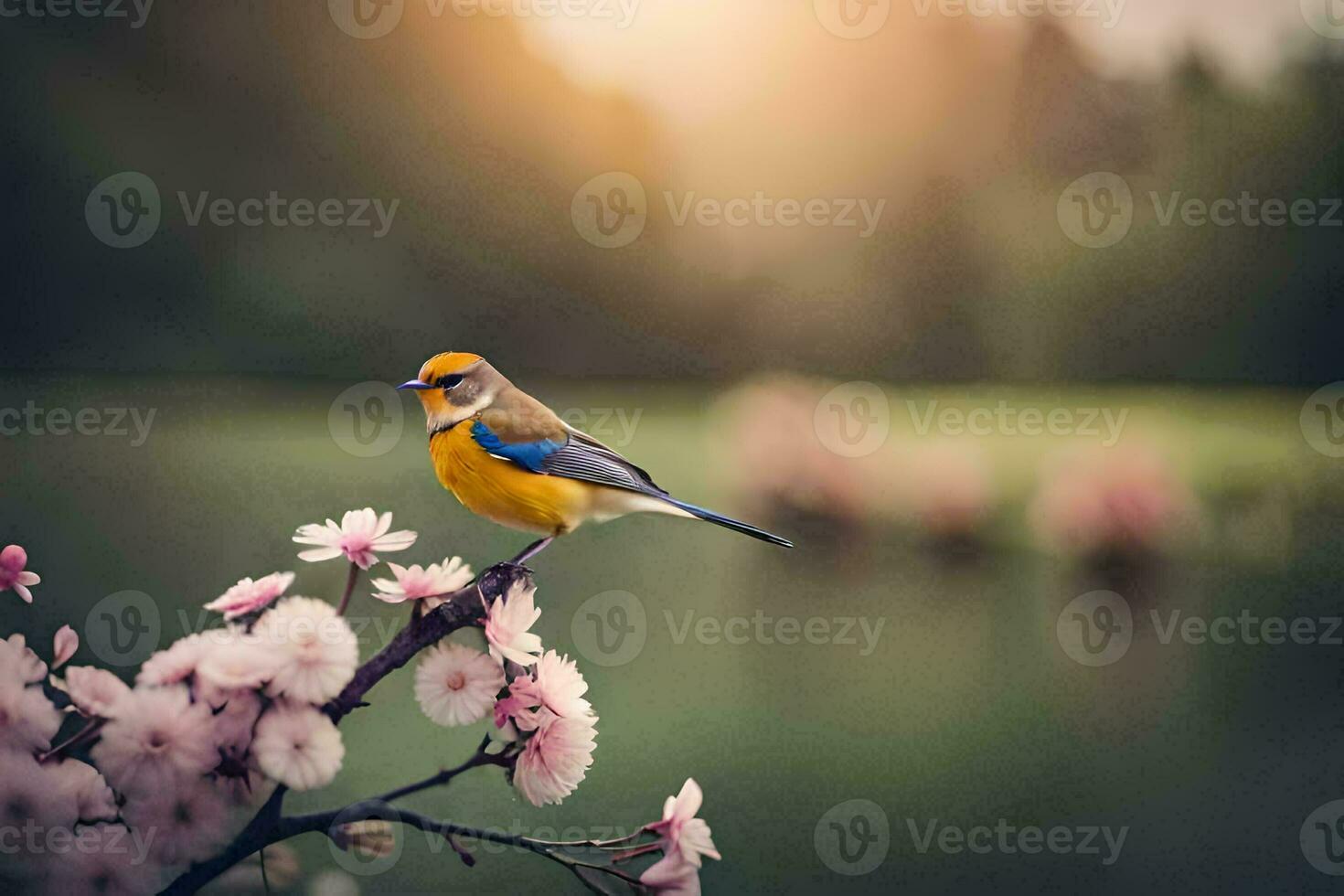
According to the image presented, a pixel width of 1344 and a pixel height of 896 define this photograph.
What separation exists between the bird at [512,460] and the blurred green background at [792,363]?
209mm

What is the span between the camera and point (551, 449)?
1281mm

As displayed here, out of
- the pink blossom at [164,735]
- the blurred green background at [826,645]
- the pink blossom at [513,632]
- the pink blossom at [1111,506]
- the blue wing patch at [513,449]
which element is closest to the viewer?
the pink blossom at [164,735]

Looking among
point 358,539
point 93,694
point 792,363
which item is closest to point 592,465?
point 358,539

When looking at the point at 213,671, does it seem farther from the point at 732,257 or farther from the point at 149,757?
the point at 732,257

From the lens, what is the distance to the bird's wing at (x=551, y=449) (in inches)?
49.3

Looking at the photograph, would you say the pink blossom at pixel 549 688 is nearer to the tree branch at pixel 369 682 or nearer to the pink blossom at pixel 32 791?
the tree branch at pixel 369 682

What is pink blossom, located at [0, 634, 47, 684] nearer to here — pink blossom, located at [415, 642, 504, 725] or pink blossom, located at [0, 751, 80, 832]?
pink blossom, located at [0, 751, 80, 832]

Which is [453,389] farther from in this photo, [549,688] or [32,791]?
[32,791]

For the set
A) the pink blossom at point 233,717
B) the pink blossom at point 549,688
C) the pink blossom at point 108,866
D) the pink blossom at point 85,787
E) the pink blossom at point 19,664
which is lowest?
the pink blossom at point 108,866

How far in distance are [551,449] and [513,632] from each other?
385mm

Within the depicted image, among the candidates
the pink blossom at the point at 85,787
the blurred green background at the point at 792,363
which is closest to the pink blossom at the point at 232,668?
the pink blossom at the point at 85,787

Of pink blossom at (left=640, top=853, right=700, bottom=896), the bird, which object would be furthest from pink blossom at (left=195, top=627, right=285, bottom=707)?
the bird

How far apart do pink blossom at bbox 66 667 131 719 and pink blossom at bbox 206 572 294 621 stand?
0.30ft

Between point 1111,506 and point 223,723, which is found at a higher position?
point 1111,506
